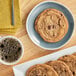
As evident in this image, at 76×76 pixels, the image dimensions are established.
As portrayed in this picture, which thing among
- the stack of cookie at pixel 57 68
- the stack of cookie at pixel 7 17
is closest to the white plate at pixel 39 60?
the stack of cookie at pixel 57 68

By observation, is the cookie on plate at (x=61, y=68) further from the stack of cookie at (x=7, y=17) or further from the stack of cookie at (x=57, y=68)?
the stack of cookie at (x=7, y=17)

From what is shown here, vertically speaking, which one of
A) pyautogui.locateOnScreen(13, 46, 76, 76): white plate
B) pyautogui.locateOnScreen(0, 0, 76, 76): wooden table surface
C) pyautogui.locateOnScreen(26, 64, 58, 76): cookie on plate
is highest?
pyautogui.locateOnScreen(0, 0, 76, 76): wooden table surface

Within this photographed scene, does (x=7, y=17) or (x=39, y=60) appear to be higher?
(x=7, y=17)

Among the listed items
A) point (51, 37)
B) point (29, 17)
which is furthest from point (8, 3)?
point (51, 37)

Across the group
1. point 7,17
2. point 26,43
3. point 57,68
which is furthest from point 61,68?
point 7,17

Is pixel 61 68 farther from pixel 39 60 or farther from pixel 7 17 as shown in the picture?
pixel 7 17

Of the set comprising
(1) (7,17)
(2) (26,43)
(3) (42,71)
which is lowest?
(3) (42,71)

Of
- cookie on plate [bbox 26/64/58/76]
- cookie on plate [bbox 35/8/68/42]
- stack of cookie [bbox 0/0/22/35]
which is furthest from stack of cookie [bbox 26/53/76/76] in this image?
stack of cookie [bbox 0/0/22/35]

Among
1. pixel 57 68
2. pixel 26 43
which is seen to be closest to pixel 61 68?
pixel 57 68

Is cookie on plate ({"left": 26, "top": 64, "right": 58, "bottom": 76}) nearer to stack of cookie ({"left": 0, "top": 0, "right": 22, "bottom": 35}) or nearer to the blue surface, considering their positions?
the blue surface
